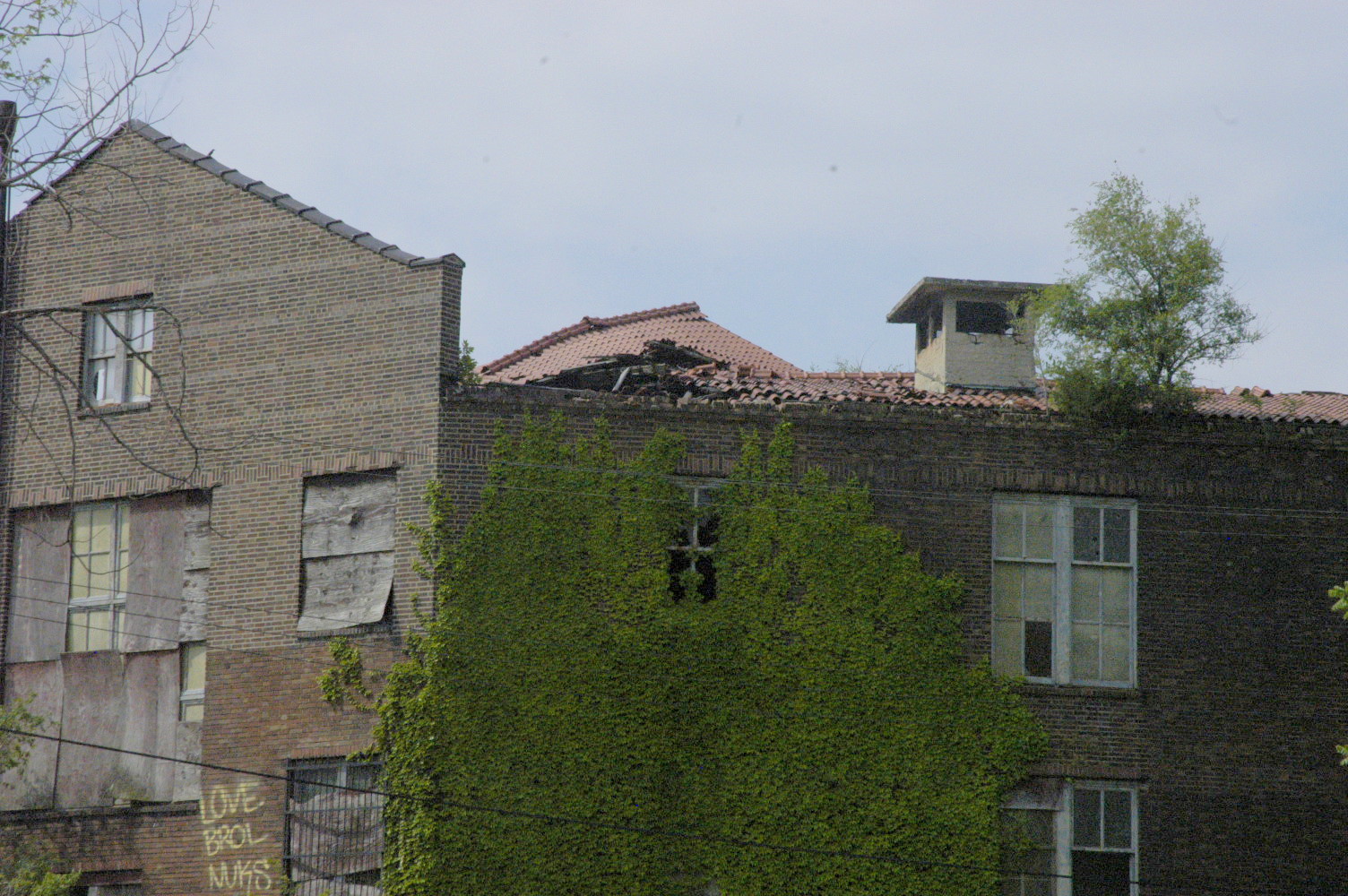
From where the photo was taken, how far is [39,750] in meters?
22.1

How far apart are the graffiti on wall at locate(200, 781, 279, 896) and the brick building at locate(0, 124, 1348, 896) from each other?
4cm

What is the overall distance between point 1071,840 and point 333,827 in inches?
349

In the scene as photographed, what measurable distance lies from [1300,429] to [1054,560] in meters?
3.64

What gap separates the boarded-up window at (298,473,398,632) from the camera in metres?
20.4

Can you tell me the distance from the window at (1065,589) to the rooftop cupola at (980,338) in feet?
9.39

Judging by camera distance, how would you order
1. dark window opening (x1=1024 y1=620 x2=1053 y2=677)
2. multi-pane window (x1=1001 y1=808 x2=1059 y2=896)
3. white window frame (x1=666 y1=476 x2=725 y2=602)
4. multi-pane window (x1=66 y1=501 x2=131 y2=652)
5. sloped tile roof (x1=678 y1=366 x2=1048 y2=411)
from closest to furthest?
multi-pane window (x1=1001 y1=808 x2=1059 y2=896) → white window frame (x1=666 y1=476 x2=725 y2=602) → dark window opening (x1=1024 y1=620 x2=1053 y2=677) → sloped tile roof (x1=678 y1=366 x2=1048 y2=411) → multi-pane window (x1=66 y1=501 x2=131 y2=652)

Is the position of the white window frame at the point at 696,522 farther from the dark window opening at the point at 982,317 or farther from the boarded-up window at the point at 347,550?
the dark window opening at the point at 982,317

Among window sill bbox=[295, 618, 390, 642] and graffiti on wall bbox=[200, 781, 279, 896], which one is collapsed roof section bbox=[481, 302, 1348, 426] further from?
graffiti on wall bbox=[200, 781, 279, 896]

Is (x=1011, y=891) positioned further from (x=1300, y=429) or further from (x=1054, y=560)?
(x=1300, y=429)

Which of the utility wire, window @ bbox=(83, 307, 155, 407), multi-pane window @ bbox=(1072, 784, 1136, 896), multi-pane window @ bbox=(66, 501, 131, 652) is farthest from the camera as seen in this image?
window @ bbox=(83, 307, 155, 407)

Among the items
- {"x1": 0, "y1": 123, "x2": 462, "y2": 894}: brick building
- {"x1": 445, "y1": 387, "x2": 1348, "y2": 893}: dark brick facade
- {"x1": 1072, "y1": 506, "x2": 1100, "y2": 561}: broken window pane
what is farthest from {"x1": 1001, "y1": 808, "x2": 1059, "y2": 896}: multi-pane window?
{"x1": 0, "y1": 123, "x2": 462, "y2": 894}: brick building

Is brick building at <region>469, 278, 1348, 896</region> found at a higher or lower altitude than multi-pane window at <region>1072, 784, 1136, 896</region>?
higher

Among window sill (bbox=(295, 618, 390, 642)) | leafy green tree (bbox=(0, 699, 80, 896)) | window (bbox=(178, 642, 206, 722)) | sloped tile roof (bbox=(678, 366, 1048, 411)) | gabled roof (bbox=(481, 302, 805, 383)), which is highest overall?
gabled roof (bbox=(481, 302, 805, 383))

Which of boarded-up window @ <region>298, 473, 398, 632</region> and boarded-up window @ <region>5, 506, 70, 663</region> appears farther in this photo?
boarded-up window @ <region>5, 506, 70, 663</region>
